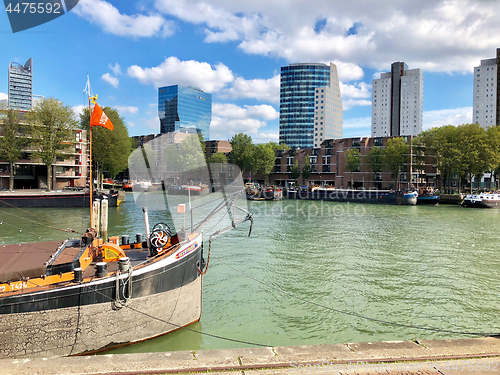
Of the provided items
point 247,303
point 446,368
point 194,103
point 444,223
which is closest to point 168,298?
point 247,303

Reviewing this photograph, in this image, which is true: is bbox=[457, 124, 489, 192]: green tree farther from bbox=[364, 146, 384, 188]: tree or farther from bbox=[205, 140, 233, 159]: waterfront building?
bbox=[205, 140, 233, 159]: waterfront building

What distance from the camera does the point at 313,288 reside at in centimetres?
1600

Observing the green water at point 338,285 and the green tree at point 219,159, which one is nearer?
the green water at point 338,285

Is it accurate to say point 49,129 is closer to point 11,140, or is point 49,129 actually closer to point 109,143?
point 11,140

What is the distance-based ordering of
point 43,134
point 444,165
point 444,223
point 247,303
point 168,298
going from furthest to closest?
point 444,165
point 43,134
point 444,223
point 247,303
point 168,298

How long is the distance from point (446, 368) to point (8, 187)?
76.9 metres

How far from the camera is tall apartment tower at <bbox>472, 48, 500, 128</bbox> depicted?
544 ft

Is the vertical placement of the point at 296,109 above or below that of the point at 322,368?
above

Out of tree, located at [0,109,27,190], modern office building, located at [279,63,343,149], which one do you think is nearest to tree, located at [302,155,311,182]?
modern office building, located at [279,63,343,149]

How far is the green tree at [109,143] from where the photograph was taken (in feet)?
221

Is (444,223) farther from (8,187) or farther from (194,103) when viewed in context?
(194,103)

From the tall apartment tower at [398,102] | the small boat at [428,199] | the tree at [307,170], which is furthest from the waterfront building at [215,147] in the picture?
the tall apartment tower at [398,102]

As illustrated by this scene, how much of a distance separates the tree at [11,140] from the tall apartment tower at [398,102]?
174m

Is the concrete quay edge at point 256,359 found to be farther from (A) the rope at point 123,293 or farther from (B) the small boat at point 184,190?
(B) the small boat at point 184,190
